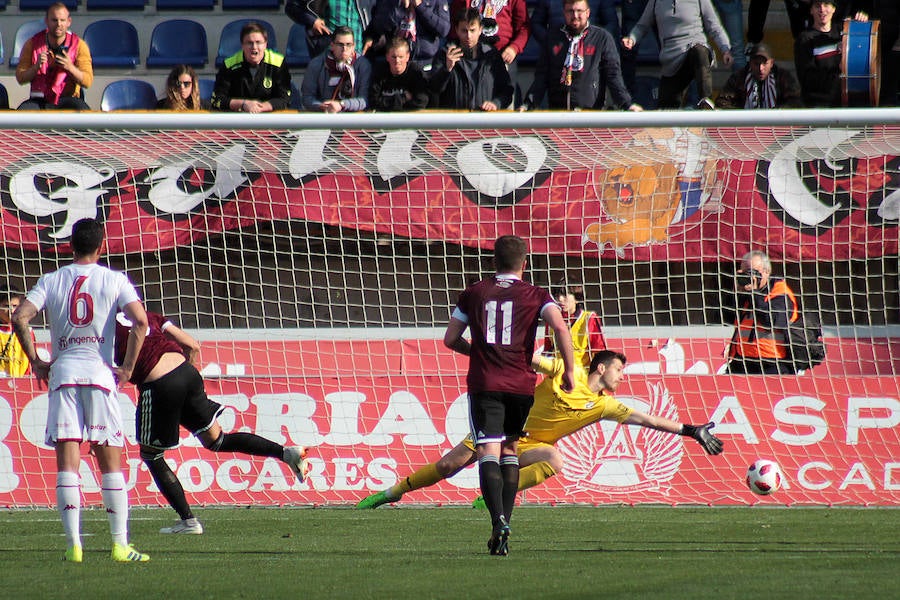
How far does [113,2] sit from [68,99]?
3.85 metres

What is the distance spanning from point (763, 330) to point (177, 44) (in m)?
Result: 8.43

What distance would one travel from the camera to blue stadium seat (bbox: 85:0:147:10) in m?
16.0

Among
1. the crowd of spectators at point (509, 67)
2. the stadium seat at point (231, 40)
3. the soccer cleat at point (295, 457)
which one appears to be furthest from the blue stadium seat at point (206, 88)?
the soccer cleat at point (295, 457)

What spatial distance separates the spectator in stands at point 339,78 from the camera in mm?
12484

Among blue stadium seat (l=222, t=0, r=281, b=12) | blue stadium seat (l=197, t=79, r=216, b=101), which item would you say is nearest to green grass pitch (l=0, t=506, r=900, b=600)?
blue stadium seat (l=197, t=79, r=216, b=101)

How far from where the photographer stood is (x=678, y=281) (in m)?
11.4

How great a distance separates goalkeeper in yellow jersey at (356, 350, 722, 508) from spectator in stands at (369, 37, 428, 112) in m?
4.14

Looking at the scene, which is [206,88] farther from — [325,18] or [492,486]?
[492,486]

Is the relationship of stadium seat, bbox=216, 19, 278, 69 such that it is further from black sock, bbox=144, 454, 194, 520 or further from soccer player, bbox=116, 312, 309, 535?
black sock, bbox=144, 454, 194, 520

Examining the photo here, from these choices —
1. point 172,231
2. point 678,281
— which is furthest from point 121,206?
point 678,281

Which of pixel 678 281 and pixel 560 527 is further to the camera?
pixel 678 281

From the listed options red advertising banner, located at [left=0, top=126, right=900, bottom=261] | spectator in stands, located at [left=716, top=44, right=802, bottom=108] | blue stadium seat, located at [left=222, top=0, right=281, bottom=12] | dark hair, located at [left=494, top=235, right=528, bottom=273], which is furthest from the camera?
blue stadium seat, located at [left=222, top=0, right=281, bottom=12]

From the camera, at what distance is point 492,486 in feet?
22.0

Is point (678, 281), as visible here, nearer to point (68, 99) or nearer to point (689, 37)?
point (689, 37)
